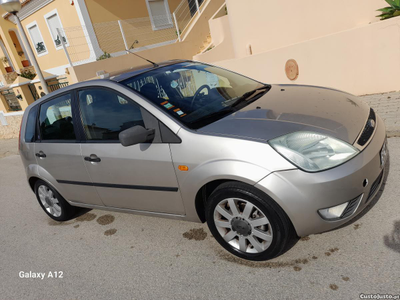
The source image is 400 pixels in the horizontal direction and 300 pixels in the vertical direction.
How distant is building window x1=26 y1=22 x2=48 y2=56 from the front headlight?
17926 millimetres

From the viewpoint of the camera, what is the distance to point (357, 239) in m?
2.64

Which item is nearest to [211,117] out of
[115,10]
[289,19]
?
[289,19]

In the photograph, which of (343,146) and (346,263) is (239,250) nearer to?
(346,263)

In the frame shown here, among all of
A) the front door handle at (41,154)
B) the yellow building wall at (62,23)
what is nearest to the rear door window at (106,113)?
the front door handle at (41,154)

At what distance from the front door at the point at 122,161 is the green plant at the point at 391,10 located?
211 inches

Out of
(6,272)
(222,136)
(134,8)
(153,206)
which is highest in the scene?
(134,8)

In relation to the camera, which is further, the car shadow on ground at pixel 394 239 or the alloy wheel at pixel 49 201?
the alloy wheel at pixel 49 201

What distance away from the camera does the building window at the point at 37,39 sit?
55.5 feet

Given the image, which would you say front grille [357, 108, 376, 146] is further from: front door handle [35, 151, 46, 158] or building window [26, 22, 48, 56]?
building window [26, 22, 48, 56]

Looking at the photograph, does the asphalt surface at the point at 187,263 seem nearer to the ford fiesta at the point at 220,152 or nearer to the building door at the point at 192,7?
the ford fiesta at the point at 220,152

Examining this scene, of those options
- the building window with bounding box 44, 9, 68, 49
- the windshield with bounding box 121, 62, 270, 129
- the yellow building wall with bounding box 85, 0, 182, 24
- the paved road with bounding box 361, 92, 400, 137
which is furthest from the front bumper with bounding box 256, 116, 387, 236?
the building window with bounding box 44, 9, 68, 49

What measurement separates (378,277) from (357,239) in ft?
1.45

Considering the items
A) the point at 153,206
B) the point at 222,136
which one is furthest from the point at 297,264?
the point at 153,206

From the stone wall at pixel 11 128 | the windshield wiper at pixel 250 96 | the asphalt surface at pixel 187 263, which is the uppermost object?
the windshield wiper at pixel 250 96
